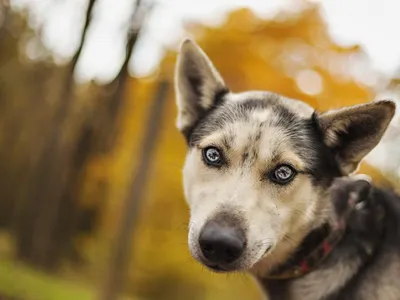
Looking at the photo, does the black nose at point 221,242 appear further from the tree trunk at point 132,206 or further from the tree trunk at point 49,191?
the tree trunk at point 49,191

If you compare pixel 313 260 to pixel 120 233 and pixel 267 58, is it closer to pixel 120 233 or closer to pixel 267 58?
pixel 120 233

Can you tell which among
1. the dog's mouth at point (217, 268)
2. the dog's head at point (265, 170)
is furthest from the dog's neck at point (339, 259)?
the dog's mouth at point (217, 268)

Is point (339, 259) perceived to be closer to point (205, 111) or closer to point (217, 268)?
point (217, 268)

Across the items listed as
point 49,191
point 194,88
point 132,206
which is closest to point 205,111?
point 194,88

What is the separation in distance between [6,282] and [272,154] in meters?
9.25

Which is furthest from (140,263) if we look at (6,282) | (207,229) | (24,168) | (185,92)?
(24,168)

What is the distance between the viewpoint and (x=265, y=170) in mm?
3338

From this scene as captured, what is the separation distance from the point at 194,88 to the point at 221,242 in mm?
1427

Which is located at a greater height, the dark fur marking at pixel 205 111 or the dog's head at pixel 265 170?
the dark fur marking at pixel 205 111

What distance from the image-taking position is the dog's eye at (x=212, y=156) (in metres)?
3.46

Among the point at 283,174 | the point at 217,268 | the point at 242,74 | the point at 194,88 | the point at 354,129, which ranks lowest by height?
the point at 217,268

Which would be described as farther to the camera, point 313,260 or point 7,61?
point 7,61

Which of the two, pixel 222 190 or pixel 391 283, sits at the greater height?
pixel 222 190

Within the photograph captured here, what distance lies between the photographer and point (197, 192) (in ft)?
11.5
